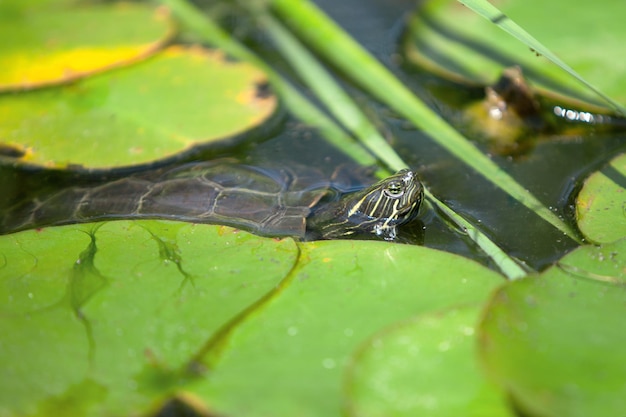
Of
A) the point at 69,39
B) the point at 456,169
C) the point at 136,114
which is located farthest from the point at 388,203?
the point at 69,39

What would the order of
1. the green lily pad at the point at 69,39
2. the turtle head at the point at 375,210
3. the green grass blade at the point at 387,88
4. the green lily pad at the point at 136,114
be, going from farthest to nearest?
the green lily pad at the point at 69,39, the green lily pad at the point at 136,114, the green grass blade at the point at 387,88, the turtle head at the point at 375,210

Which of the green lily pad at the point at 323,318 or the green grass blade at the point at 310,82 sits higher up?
the green lily pad at the point at 323,318

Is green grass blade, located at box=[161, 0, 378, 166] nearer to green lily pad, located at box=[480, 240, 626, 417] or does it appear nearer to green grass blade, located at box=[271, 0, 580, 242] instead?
green grass blade, located at box=[271, 0, 580, 242]

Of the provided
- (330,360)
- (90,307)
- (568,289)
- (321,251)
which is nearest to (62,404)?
(90,307)

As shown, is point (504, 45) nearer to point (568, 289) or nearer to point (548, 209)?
point (548, 209)

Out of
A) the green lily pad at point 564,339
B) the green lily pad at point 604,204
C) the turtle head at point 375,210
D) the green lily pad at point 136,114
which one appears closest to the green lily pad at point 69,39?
the green lily pad at point 136,114

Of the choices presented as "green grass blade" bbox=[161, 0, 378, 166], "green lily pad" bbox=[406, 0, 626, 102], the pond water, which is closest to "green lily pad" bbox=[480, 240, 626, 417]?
the pond water

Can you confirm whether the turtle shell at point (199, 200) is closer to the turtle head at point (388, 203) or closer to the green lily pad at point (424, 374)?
the turtle head at point (388, 203)

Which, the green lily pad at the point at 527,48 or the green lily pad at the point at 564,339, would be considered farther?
the green lily pad at the point at 527,48
